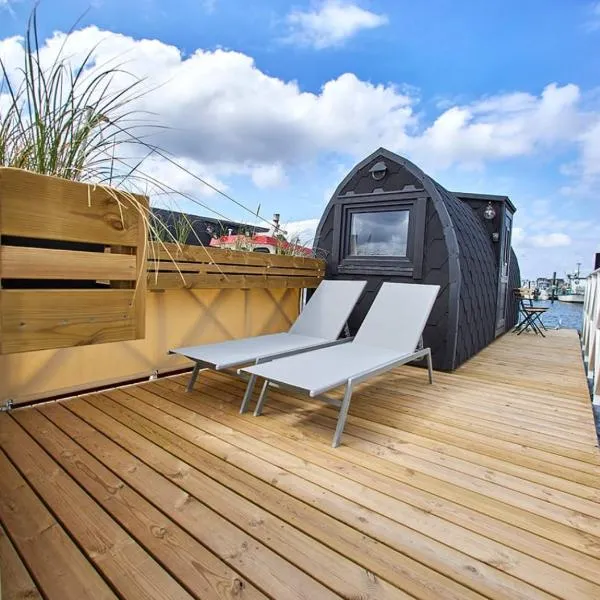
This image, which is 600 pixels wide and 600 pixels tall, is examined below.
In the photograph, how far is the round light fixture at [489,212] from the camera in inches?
264

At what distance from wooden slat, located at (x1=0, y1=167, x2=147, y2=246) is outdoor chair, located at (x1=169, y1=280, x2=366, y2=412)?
1.66m

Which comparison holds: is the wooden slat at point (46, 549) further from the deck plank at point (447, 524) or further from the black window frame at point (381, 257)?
the black window frame at point (381, 257)

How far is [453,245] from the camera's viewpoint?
14.1 ft

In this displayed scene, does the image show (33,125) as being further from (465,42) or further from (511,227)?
(511,227)

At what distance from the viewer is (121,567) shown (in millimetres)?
1338

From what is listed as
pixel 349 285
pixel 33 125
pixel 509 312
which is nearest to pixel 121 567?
pixel 33 125

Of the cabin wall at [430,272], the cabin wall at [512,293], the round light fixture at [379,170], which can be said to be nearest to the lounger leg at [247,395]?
the cabin wall at [430,272]

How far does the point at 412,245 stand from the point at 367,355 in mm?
1872

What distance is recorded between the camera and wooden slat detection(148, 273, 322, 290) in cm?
337

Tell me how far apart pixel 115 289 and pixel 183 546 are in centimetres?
96

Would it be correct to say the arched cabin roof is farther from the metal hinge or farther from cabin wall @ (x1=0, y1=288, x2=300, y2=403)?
the metal hinge

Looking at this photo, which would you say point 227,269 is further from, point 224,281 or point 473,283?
point 473,283

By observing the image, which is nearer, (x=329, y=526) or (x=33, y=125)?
(x=33, y=125)

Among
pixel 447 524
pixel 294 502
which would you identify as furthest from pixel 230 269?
pixel 447 524
